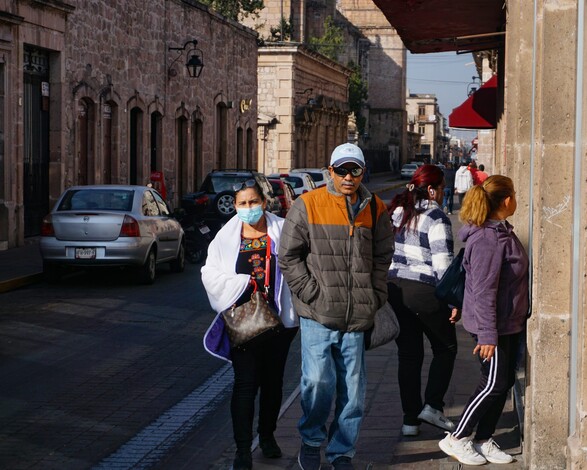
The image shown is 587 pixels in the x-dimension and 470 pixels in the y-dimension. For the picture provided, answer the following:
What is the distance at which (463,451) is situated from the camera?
680 centimetres

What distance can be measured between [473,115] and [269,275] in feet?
46.4

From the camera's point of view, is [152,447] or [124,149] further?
[124,149]

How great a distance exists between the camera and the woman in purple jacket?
21.6ft

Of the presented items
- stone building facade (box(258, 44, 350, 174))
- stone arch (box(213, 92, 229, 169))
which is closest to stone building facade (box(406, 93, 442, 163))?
stone building facade (box(258, 44, 350, 174))

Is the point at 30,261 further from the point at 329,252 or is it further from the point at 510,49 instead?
the point at 329,252

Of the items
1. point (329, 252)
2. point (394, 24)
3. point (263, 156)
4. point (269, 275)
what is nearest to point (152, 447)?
point (269, 275)

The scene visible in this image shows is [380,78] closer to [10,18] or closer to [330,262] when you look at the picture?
[10,18]

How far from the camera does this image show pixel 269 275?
6.71 meters

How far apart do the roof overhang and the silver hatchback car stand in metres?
4.72

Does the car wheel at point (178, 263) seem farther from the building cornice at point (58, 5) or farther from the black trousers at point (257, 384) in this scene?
the black trousers at point (257, 384)

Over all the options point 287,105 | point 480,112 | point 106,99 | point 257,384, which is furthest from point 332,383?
point 287,105

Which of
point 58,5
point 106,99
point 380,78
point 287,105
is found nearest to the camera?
point 58,5

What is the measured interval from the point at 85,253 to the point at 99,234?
1.13 feet

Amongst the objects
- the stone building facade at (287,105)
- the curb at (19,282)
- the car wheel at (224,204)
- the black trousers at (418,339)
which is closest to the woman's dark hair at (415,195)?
the black trousers at (418,339)
